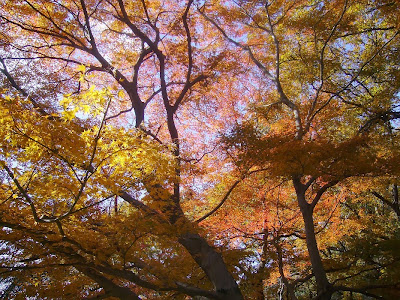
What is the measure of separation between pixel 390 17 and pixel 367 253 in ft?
20.2

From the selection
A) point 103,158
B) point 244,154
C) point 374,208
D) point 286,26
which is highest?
point 286,26

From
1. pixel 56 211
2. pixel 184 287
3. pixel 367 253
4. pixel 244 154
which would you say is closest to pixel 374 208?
pixel 367 253

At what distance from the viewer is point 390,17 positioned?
301 inches

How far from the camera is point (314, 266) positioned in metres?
5.62

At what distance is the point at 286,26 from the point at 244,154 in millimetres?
4932

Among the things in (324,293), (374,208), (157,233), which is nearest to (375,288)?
(324,293)

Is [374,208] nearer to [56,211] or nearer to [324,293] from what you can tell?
[324,293]

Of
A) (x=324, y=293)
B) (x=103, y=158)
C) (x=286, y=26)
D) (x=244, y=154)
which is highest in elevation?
(x=286, y=26)

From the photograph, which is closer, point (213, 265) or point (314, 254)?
point (213, 265)

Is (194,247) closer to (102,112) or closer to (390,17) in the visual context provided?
(102,112)

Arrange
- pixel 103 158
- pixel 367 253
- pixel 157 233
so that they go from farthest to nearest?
1. pixel 367 253
2. pixel 157 233
3. pixel 103 158

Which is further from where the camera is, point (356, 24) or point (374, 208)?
point (374, 208)

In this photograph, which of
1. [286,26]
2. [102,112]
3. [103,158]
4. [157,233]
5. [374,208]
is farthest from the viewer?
[374,208]

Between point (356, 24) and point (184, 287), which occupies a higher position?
point (356, 24)
